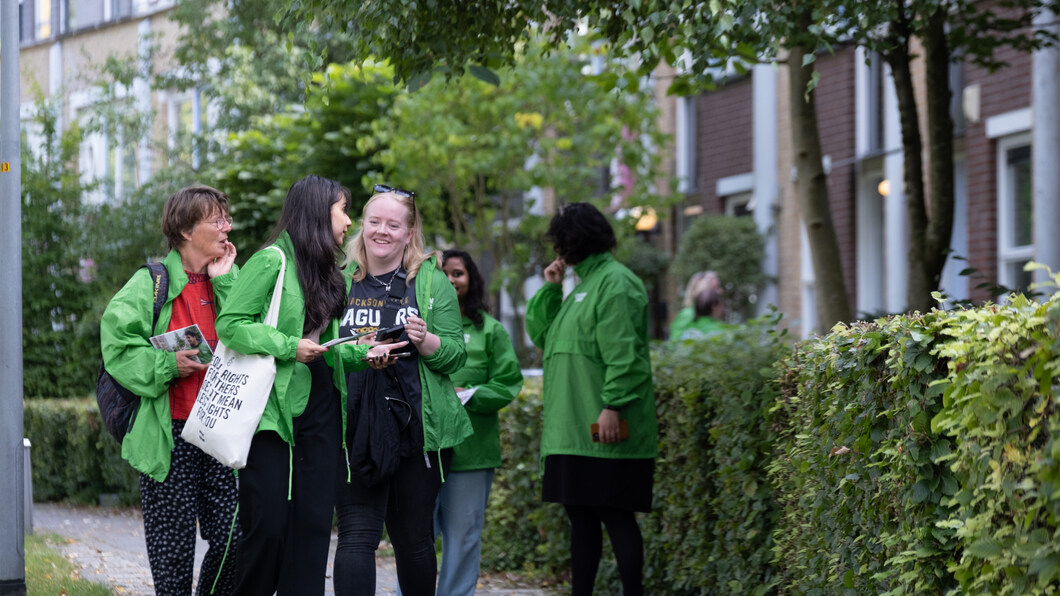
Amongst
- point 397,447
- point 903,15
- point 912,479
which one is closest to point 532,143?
point 903,15

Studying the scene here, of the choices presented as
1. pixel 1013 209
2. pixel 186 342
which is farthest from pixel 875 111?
pixel 186 342

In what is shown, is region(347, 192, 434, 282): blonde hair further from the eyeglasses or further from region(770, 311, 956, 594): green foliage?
region(770, 311, 956, 594): green foliage

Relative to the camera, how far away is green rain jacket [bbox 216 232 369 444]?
5078mm

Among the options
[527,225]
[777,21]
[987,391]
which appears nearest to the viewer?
[987,391]

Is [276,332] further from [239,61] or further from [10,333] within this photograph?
[239,61]

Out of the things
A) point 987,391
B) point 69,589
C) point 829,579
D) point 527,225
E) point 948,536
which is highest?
point 527,225

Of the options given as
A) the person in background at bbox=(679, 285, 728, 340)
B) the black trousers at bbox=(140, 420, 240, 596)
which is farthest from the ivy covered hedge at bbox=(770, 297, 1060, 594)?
the person in background at bbox=(679, 285, 728, 340)

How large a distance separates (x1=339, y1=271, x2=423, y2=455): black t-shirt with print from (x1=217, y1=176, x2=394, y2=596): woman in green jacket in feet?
0.22

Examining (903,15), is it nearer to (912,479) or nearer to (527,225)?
(912,479)

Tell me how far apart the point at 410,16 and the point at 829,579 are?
119 inches

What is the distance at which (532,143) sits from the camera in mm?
16375

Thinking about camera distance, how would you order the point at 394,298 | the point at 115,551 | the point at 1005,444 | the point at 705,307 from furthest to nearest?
the point at 705,307, the point at 115,551, the point at 394,298, the point at 1005,444

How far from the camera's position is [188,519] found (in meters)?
5.60

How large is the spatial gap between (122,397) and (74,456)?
8790 mm
